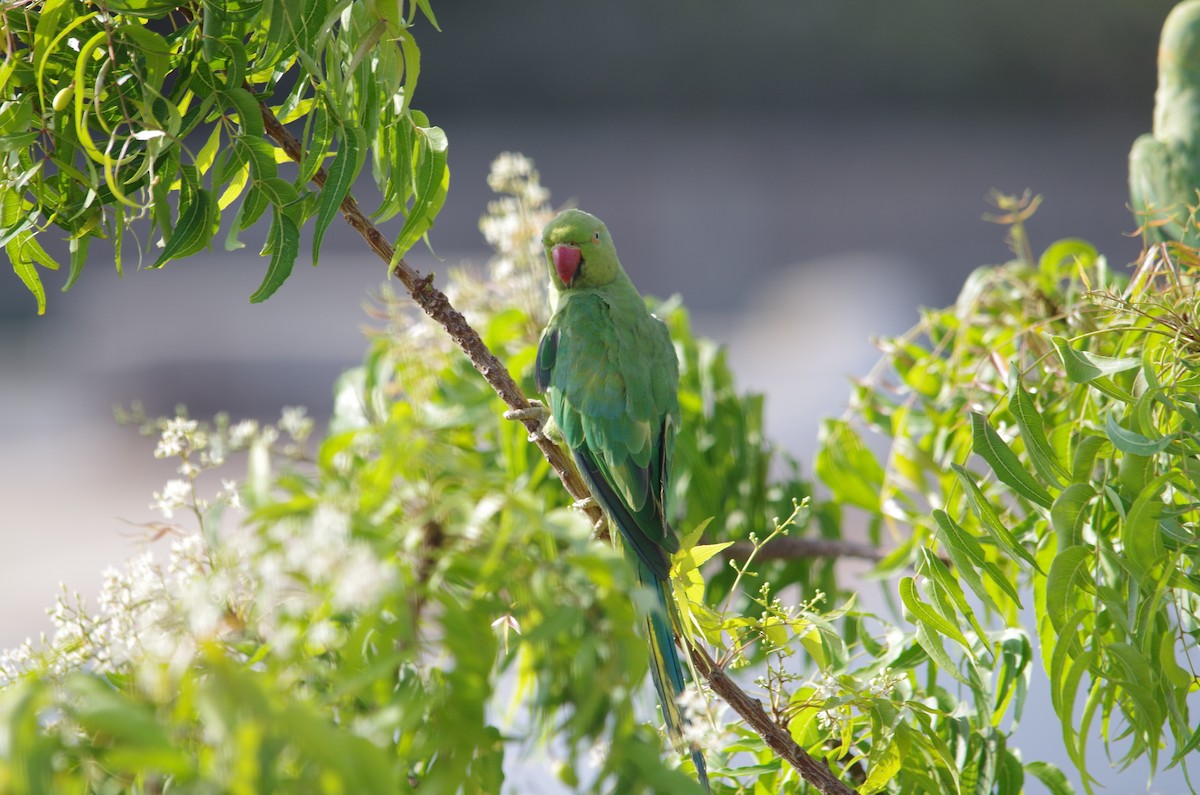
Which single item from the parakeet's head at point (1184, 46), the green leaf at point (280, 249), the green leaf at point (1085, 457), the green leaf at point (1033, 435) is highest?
the parakeet's head at point (1184, 46)

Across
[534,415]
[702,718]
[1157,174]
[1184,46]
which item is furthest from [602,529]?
[1184,46]

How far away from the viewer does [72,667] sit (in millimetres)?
511

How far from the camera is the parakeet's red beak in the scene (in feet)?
3.26

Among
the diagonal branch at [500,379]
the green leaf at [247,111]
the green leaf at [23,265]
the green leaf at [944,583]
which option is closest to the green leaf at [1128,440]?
the green leaf at [944,583]

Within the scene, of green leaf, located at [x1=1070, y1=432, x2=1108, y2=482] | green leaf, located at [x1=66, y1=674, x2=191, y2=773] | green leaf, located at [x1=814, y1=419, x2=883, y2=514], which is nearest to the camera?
green leaf, located at [x1=66, y1=674, x2=191, y2=773]

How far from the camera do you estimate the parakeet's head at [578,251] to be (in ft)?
3.26

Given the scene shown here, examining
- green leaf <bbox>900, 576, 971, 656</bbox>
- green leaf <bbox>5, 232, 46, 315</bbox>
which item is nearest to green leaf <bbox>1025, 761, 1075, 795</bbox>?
green leaf <bbox>900, 576, 971, 656</bbox>

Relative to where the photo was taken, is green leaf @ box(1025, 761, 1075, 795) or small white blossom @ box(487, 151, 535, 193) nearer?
green leaf @ box(1025, 761, 1075, 795)

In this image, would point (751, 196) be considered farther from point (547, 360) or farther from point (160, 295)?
point (547, 360)

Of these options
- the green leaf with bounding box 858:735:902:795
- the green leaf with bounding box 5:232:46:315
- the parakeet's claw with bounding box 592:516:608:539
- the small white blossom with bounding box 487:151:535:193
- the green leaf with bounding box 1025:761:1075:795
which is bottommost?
the green leaf with bounding box 1025:761:1075:795

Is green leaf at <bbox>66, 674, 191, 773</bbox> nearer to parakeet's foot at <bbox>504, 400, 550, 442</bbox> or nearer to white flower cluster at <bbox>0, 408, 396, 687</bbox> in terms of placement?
white flower cluster at <bbox>0, 408, 396, 687</bbox>

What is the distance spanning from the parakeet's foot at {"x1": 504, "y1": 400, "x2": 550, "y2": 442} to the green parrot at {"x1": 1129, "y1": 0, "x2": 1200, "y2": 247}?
2.52 feet

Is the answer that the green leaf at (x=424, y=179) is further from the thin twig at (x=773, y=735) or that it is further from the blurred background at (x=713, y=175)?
the blurred background at (x=713, y=175)

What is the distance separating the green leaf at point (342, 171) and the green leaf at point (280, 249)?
0.04ft
